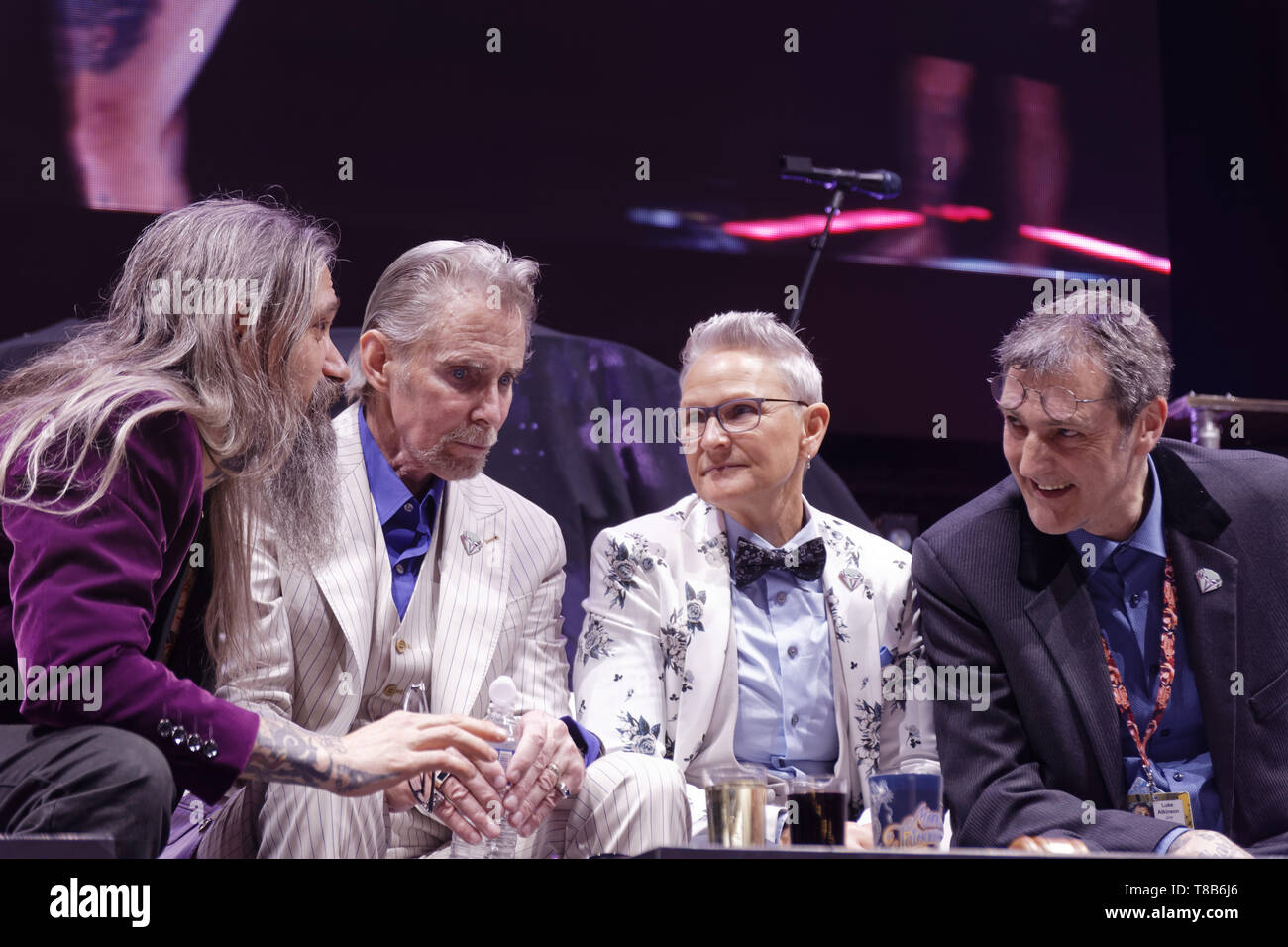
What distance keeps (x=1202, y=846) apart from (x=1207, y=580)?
557 mm

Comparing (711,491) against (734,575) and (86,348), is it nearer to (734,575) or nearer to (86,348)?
(734,575)

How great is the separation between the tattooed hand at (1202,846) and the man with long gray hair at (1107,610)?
108mm

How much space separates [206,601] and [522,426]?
113cm

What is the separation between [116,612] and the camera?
65.6 inches

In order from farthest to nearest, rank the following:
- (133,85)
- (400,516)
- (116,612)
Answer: (133,85), (400,516), (116,612)

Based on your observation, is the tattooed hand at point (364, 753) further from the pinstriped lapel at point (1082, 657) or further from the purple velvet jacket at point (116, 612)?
the pinstriped lapel at point (1082, 657)

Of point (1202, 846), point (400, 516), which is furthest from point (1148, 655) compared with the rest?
point (400, 516)

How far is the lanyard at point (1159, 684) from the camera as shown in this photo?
7.50 ft

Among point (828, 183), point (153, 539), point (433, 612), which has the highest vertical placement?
point (828, 183)

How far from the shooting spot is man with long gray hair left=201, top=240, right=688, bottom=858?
209 centimetres

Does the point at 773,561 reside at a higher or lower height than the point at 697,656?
higher

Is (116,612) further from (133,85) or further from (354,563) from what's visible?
(133,85)

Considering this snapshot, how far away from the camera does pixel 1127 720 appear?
2305 mm

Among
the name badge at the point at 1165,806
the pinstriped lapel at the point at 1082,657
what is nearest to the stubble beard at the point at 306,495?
the pinstriped lapel at the point at 1082,657
